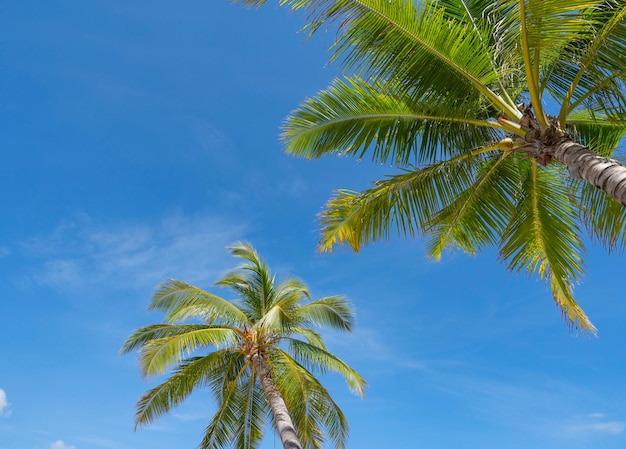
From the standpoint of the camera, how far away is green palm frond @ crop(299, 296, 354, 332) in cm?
1484

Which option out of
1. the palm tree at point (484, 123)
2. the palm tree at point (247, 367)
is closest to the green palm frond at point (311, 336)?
the palm tree at point (247, 367)

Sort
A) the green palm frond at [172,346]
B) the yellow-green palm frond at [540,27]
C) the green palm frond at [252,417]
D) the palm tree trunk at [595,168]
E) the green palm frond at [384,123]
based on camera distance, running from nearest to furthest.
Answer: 1. the palm tree trunk at [595,168]
2. the yellow-green palm frond at [540,27]
3. the green palm frond at [384,123]
4. the green palm frond at [172,346]
5. the green palm frond at [252,417]

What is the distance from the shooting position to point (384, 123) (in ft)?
27.8

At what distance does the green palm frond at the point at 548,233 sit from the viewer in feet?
30.0

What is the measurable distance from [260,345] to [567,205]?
8072 millimetres

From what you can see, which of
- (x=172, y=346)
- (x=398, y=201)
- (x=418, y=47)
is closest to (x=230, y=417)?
(x=172, y=346)

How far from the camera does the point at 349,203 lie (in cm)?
915

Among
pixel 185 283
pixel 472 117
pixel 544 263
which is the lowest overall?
pixel 544 263

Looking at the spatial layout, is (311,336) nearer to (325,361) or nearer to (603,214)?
(325,361)

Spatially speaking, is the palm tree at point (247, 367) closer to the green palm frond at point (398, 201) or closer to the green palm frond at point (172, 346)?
the green palm frond at point (172, 346)

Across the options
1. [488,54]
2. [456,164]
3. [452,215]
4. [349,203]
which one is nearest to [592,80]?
[488,54]

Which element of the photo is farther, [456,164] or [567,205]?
[567,205]

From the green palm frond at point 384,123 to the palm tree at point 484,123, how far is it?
0.07 feet

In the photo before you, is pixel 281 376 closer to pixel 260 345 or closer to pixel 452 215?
pixel 260 345
